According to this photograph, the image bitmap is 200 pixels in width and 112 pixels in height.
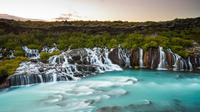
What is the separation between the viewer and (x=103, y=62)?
2545 centimetres

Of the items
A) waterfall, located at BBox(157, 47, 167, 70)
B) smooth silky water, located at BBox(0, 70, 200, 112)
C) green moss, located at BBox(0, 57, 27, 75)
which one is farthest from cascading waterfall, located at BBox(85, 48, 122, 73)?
green moss, located at BBox(0, 57, 27, 75)

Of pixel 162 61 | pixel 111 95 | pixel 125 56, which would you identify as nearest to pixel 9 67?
pixel 111 95

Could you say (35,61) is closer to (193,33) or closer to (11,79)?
(11,79)

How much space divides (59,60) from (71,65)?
8.17 feet

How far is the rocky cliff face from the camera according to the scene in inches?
804

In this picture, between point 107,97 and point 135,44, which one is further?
point 135,44

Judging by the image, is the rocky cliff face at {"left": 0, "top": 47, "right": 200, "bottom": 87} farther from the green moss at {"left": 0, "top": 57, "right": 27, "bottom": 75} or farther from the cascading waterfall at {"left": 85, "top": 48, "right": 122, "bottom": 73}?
the green moss at {"left": 0, "top": 57, "right": 27, "bottom": 75}

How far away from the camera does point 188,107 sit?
1373 cm

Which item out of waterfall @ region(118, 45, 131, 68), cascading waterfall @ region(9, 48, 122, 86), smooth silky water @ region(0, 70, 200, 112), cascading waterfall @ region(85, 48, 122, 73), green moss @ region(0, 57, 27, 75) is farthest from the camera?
waterfall @ region(118, 45, 131, 68)

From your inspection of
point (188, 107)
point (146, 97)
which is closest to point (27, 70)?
point (146, 97)

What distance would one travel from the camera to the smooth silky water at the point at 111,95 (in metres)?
13.7

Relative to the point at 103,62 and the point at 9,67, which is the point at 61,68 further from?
the point at 103,62

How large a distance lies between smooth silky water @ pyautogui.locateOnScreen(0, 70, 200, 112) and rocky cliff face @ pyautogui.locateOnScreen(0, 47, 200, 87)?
1.20 m

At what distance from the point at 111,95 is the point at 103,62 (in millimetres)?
9695
